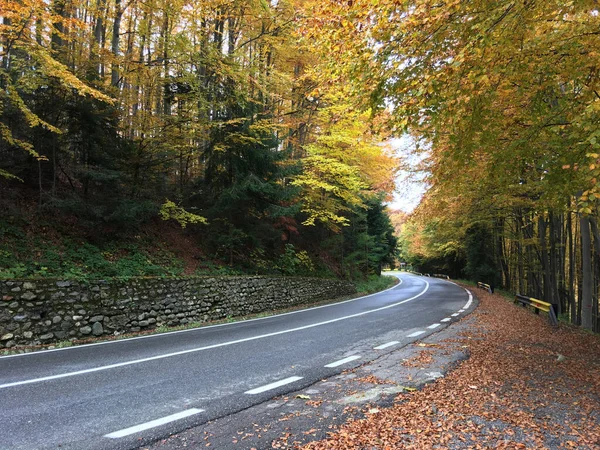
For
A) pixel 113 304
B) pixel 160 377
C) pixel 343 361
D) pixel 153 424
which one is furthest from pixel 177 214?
pixel 153 424

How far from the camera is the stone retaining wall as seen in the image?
7.56 m

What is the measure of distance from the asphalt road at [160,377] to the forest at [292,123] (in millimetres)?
3610

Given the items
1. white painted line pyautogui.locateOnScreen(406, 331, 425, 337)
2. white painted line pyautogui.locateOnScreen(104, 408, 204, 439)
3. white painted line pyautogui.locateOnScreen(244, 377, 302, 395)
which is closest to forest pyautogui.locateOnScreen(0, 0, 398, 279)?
white painted line pyautogui.locateOnScreen(244, 377, 302, 395)

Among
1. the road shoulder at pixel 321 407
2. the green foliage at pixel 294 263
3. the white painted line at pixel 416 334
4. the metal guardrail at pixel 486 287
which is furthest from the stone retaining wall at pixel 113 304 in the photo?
the metal guardrail at pixel 486 287

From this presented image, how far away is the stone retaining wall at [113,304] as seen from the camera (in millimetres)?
7562

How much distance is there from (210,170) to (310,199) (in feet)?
15.4

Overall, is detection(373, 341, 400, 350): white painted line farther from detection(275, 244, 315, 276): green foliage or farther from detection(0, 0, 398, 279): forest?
detection(275, 244, 315, 276): green foliage

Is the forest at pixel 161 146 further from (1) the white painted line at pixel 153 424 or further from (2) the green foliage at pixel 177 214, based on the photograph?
(1) the white painted line at pixel 153 424

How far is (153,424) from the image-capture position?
11.9ft

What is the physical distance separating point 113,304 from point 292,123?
43.8ft

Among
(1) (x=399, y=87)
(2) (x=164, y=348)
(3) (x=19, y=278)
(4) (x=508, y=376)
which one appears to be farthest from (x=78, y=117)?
(4) (x=508, y=376)

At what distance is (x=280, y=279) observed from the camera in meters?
14.8

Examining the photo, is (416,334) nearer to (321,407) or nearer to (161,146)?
(321,407)

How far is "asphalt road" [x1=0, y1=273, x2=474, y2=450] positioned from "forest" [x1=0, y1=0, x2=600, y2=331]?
3.61m
